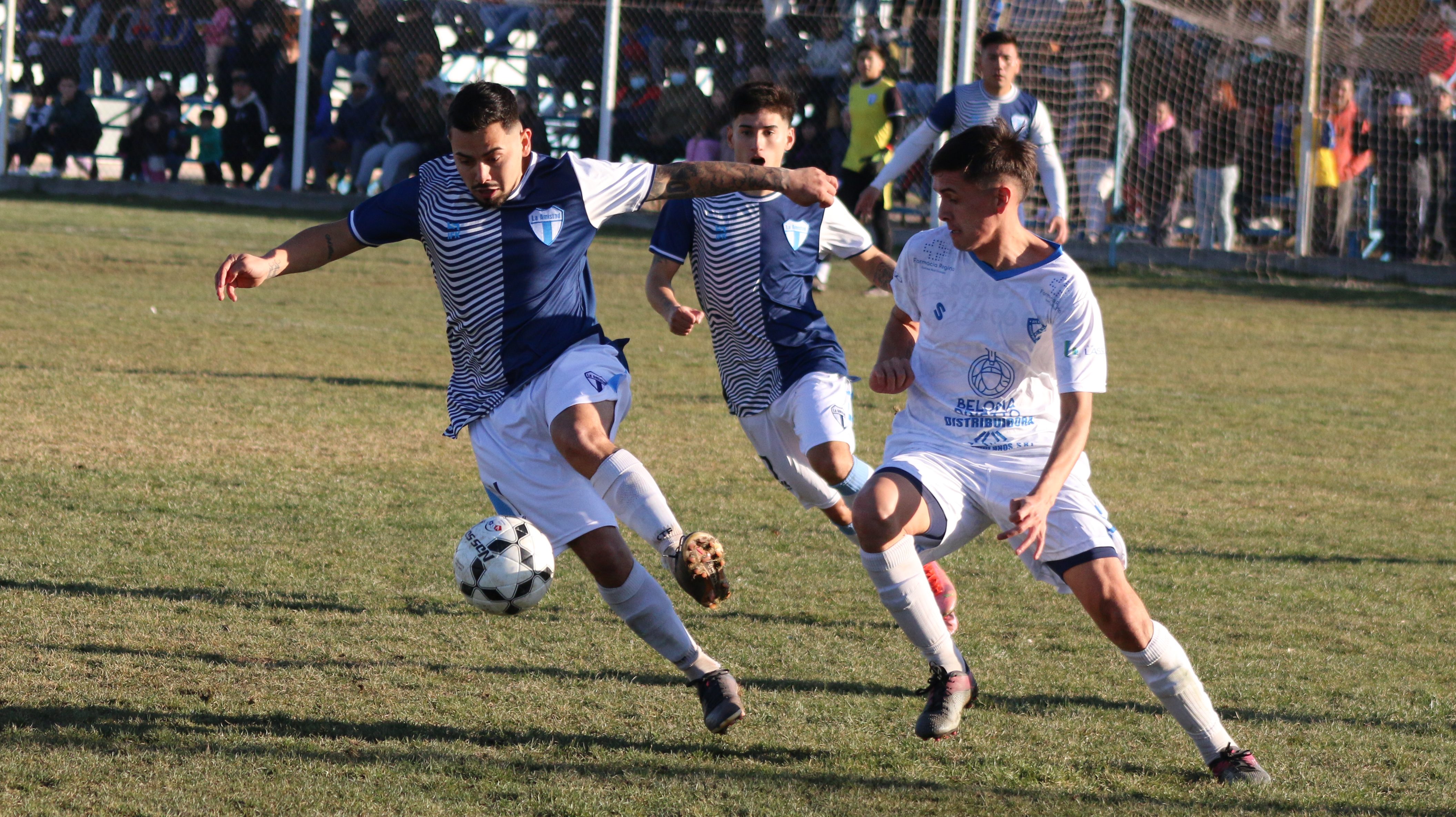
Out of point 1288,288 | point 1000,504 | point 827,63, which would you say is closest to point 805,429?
point 1000,504

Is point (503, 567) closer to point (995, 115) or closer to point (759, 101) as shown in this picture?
point (759, 101)

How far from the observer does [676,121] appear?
20422mm

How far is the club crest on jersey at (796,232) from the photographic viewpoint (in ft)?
18.8

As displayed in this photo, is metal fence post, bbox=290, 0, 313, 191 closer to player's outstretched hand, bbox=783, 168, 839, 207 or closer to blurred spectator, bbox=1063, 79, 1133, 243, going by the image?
blurred spectator, bbox=1063, 79, 1133, 243

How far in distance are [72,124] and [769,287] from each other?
1968 centimetres

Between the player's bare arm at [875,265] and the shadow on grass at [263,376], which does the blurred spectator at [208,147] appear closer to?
the shadow on grass at [263,376]

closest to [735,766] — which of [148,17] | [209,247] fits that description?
[209,247]

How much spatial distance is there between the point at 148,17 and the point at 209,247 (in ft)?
25.3

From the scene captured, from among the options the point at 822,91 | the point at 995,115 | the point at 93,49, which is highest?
the point at 93,49

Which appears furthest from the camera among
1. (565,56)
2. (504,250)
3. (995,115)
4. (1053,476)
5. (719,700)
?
(565,56)

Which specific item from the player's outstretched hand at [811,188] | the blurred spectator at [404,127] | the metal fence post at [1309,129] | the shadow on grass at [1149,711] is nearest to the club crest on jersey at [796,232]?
Answer: the player's outstretched hand at [811,188]

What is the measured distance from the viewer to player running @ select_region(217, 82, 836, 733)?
14.1 ft

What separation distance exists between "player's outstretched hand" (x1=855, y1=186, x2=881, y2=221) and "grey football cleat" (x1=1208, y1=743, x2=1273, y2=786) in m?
5.27

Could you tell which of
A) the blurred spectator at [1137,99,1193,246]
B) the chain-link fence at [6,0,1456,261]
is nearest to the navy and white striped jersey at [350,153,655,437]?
the chain-link fence at [6,0,1456,261]
